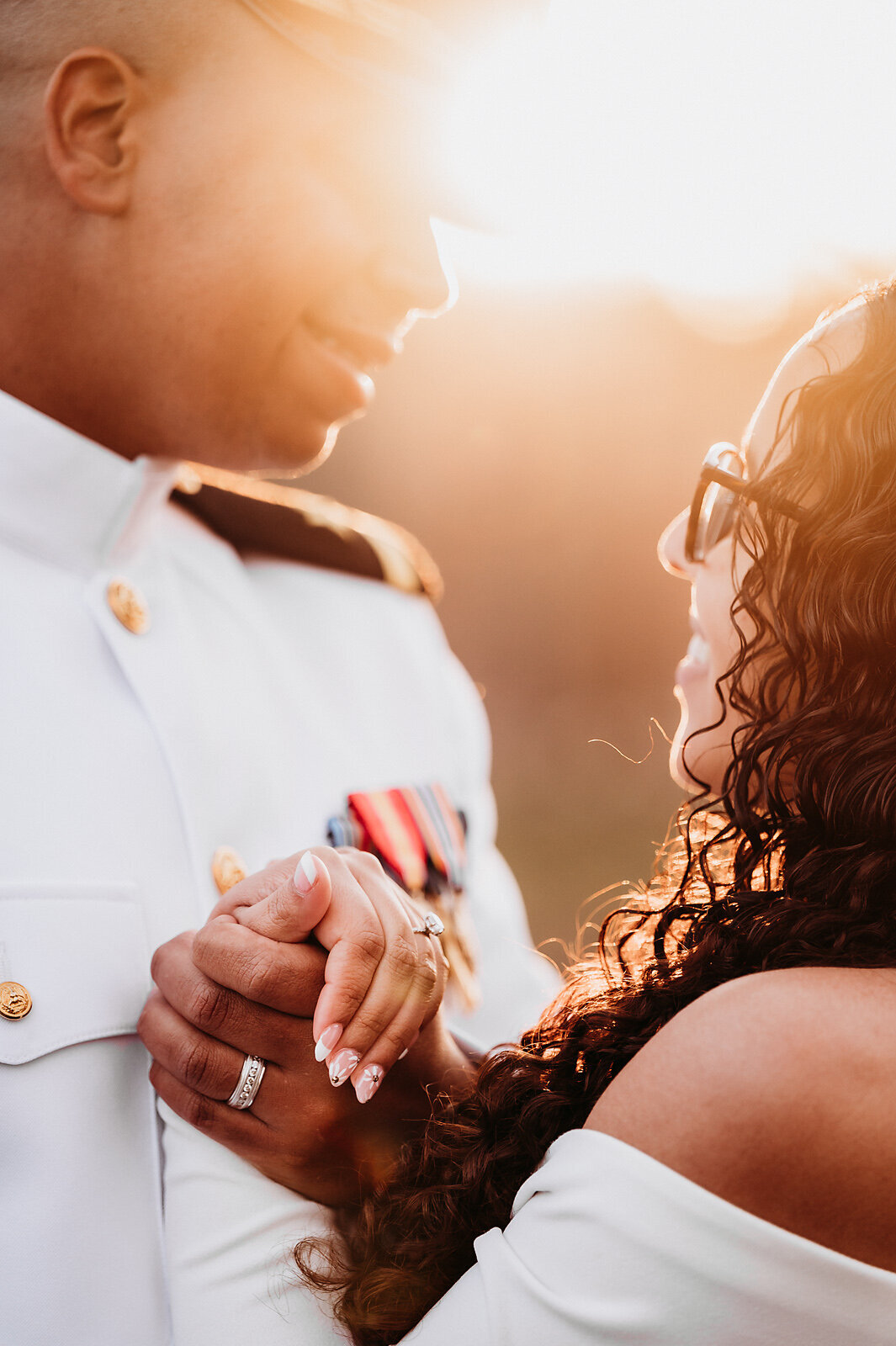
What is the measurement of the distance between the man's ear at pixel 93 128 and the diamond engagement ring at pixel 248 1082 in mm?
1122

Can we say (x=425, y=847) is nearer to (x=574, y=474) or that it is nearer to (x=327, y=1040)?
(x=327, y=1040)

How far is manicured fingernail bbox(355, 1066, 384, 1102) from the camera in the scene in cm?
97

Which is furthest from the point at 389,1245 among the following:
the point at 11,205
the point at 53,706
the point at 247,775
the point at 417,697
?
the point at 11,205

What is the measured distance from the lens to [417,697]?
6.07 feet

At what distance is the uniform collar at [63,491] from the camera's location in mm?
1263

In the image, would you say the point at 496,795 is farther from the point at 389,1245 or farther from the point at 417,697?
the point at 389,1245

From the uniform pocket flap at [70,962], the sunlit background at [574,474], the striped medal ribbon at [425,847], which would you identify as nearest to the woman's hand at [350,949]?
the uniform pocket flap at [70,962]

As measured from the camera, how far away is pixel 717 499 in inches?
44.8

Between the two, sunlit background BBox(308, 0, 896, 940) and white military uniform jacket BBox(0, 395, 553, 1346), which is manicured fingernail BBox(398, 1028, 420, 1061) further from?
sunlit background BBox(308, 0, 896, 940)

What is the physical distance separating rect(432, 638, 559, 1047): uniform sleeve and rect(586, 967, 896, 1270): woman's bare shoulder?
0.77 meters

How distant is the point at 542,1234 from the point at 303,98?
57.0 inches

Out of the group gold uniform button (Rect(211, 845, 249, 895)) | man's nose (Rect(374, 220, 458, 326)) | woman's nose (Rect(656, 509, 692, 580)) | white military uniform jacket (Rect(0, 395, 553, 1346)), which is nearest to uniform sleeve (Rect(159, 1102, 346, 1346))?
white military uniform jacket (Rect(0, 395, 553, 1346))

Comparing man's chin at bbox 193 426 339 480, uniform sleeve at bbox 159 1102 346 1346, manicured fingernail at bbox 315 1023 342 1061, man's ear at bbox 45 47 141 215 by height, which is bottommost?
uniform sleeve at bbox 159 1102 346 1346

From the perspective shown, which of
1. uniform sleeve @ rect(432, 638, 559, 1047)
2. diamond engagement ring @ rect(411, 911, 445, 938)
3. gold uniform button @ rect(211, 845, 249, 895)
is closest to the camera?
diamond engagement ring @ rect(411, 911, 445, 938)
